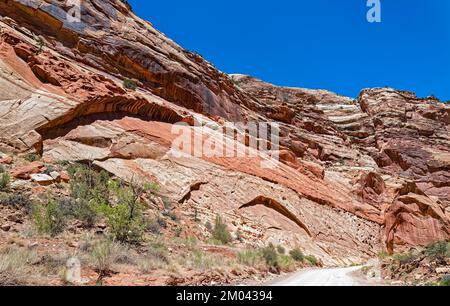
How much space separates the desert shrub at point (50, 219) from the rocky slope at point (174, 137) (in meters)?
3.79

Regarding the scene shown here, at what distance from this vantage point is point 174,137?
2489 cm

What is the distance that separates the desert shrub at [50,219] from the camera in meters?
11.0

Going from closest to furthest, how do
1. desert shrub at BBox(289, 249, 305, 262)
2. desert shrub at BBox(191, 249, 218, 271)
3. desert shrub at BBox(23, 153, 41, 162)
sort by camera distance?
desert shrub at BBox(191, 249, 218, 271)
desert shrub at BBox(23, 153, 41, 162)
desert shrub at BBox(289, 249, 305, 262)

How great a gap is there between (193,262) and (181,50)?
31.3 m

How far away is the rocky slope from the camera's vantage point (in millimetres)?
19688

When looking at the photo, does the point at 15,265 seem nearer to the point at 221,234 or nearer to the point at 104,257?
the point at 104,257

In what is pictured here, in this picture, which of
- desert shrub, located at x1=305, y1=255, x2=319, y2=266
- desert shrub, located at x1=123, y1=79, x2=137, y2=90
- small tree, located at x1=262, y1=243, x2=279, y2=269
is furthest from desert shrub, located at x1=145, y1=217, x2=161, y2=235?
desert shrub, located at x1=123, y1=79, x2=137, y2=90

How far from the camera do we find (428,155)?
51531mm

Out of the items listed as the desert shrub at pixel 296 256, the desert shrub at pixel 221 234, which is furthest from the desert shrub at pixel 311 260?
the desert shrub at pixel 221 234

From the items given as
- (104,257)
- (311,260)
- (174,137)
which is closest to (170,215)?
(104,257)

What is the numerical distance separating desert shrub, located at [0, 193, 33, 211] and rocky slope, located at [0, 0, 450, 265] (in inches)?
116

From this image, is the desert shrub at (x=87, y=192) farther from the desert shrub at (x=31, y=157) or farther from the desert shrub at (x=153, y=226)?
the desert shrub at (x=153, y=226)

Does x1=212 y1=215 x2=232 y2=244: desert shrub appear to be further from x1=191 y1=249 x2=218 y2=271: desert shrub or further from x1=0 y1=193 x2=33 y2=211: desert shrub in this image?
x1=0 y1=193 x2=33 y2=211: desert shrub
